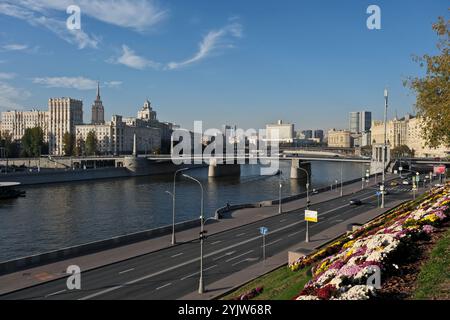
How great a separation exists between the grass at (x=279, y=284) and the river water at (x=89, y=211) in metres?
16.5

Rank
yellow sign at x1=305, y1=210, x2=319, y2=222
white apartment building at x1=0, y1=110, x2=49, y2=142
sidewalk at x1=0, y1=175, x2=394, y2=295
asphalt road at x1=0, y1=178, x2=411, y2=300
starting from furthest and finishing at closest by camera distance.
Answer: white apartment building at x1=0, y1=110, x2=49, y2=142 < yellow sign at x1=305, y1=210, x2=319, y2=222 < sidewalk at x1=0, y1=175, x2=394, y2=295 < asphalt road at x1=0, y1=178, x2=411, y2=300

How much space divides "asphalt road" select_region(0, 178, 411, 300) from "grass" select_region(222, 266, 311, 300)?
213cm

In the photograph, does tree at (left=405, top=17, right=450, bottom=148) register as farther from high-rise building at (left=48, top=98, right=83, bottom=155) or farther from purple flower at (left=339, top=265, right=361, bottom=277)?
high-rise building at (left=48, top=98, right=83, bottom=155)

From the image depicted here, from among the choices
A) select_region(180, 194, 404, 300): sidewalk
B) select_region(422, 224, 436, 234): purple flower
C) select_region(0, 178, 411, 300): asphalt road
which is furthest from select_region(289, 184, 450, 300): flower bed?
select_region(0, 178, 411, 300): asphalt road

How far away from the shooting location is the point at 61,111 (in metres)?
160

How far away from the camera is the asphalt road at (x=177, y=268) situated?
16.9 meters

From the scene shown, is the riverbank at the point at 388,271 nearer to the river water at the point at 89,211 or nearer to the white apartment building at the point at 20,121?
the river water at the point at 89,211

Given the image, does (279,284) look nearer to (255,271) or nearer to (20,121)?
(255,271)

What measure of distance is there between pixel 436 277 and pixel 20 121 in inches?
7088

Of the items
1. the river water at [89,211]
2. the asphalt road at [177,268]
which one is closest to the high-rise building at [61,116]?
the river water at [89,211]

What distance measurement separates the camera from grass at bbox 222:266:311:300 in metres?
13.3

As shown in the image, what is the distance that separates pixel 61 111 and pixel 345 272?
165376 mm

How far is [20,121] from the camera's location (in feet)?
545

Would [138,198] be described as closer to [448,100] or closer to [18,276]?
[18,276]
